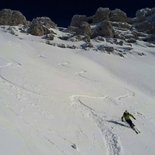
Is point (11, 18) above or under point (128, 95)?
under

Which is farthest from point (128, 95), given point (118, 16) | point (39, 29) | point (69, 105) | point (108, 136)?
point (118, 16)

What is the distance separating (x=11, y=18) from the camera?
2990 inches

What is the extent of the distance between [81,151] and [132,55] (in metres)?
45.3

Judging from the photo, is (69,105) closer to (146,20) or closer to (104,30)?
(104,30)

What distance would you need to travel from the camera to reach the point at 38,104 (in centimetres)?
2447

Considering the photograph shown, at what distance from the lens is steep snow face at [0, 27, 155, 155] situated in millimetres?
17750

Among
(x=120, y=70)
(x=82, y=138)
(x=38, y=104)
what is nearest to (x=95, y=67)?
(x=120, y=70)

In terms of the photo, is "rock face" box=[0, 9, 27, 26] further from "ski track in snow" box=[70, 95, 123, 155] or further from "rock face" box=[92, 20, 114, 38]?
"ski track in snow" box=[70, 95, 123, 155]

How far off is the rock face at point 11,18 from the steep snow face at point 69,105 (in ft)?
80.5

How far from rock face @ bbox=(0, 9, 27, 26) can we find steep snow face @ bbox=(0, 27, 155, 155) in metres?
24.5

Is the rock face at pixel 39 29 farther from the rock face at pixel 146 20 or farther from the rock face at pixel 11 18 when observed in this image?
the rock face at pixel 146 20

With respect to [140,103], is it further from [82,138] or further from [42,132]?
[42,132]

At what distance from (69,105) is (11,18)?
172 feet

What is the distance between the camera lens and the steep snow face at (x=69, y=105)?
17.8 meters
